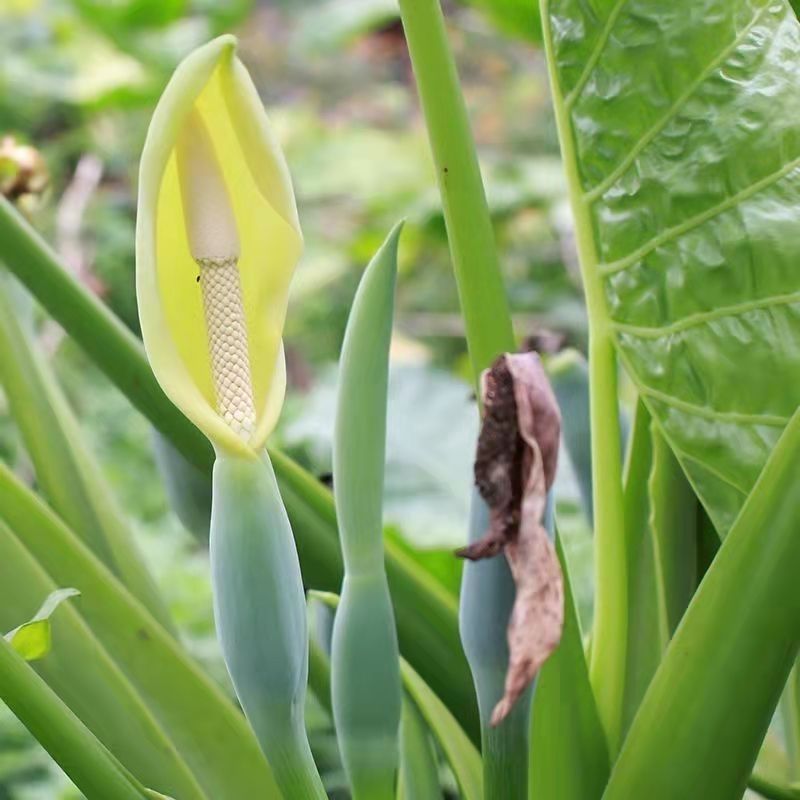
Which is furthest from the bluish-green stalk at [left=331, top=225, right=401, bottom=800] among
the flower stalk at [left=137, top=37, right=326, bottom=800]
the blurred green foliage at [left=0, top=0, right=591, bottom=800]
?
the blurred green foliage at [left=0, top=0, right=591, bottom=800]

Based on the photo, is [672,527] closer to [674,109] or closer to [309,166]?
[674,109]

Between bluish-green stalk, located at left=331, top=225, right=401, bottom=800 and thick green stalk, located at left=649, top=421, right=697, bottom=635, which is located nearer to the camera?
bluish-green stalk, located at left=331, top=225, right=401, bottom=800

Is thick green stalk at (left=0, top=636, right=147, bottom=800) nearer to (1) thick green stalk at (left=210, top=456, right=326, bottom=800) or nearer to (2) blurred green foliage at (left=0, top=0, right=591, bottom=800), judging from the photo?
(1) thick green stalk at (left=210, top=456, right=326, bottom=800)

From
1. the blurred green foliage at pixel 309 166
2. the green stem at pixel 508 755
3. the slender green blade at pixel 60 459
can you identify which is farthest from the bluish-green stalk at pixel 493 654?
the blurred green foliage at pixel 309 166

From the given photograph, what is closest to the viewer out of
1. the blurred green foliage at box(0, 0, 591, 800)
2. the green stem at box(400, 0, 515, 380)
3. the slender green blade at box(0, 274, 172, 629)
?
the green stem at box(400, 0, 515, 380)

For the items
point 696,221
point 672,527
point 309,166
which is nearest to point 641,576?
point 672,527

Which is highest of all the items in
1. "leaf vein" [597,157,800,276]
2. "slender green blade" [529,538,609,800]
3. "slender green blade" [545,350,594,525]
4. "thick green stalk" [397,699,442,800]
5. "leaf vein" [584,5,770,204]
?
"leaf vein" [584,5,770,204]

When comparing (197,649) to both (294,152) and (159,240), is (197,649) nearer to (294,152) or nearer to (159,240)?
(159,240)
